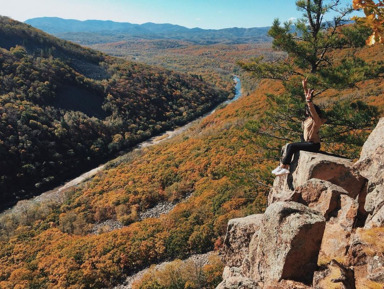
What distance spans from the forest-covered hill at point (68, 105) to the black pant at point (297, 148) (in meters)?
47.5

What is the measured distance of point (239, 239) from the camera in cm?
784

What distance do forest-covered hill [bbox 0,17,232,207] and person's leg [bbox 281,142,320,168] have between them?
156 ft

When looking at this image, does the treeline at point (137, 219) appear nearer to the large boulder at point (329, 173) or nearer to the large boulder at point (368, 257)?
the large boulder at point (329, 173)

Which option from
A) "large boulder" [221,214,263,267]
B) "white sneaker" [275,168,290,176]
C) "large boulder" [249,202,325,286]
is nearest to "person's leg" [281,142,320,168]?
"white sneaker" [275,168,290,176]

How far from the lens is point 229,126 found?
153 feet

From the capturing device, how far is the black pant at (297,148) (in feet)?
26.8

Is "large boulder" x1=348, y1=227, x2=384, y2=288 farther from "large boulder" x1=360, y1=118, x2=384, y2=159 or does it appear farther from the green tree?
the green tree

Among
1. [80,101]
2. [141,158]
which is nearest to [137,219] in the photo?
[141,158]

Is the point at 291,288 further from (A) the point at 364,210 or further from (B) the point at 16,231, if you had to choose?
(B) the point at 16,231

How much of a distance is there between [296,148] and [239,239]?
132 inches

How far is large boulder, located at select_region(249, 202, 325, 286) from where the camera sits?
16.9 ft

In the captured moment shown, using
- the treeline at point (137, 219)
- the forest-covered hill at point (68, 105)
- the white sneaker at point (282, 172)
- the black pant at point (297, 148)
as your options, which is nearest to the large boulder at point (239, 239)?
the white sneaker at point (282, 172)

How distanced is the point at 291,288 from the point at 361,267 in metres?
1.28

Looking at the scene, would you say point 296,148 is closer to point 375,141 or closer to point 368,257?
point 375,141
